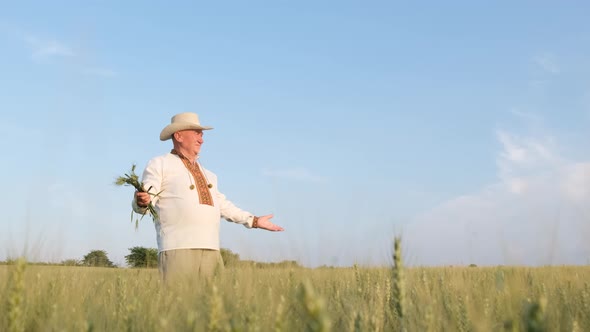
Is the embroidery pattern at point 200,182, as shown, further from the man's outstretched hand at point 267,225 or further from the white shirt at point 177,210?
the man's outstretched hand at point 267,225

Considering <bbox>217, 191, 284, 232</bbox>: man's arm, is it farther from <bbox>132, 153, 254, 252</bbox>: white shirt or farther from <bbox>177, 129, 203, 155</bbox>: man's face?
<bbox>177, 129, 203, 155</bbox>: man's face

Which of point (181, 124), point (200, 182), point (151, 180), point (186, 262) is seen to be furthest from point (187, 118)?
point (186, 262)

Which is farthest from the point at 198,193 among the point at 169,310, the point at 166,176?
the point at 169,310

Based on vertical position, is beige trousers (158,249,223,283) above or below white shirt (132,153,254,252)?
below

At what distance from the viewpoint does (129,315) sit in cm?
198

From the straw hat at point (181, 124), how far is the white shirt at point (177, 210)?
38 centimetres

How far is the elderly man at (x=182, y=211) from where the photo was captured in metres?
5.78

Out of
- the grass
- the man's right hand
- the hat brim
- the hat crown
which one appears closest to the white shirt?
the man's right hand

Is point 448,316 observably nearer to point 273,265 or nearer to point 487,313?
point 487,313

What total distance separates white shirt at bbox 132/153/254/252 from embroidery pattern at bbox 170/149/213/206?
0.06 meters

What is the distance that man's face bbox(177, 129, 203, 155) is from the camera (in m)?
6.39

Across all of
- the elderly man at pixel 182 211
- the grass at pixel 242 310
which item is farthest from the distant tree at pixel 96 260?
the grass at pixel 242 310

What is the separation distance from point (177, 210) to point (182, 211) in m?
Result: 0.06

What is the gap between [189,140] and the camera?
6387mm
